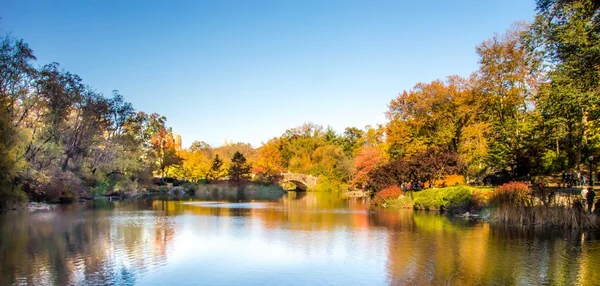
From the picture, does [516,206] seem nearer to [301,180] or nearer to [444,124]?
[444,124]

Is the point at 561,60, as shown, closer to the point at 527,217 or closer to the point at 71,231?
the point at 527,217

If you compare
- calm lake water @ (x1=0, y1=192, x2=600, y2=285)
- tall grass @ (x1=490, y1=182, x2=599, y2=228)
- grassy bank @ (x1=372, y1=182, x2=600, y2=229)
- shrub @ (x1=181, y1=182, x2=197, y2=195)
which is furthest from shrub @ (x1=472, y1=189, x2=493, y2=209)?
shrub @ (x1=181, y1=182, x2=197, y2=195)

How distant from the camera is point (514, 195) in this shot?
25328 millimetres

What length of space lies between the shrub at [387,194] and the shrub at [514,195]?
12.7 m

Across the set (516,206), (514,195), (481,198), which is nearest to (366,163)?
(481,198)

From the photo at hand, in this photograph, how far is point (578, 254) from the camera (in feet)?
52.1

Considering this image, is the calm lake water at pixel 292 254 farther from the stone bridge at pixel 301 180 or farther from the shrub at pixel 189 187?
the stone bridge at pixel 301 180

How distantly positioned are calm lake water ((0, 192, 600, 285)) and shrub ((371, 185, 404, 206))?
13.5m

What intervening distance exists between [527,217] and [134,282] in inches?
780

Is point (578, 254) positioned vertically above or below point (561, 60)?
below

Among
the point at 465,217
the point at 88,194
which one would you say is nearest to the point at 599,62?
the point at 465,217

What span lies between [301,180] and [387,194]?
149ft

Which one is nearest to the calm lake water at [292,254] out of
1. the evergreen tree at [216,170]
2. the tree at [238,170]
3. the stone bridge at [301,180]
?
the tree at [238,170]

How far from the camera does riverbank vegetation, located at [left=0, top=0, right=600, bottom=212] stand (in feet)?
67.7
